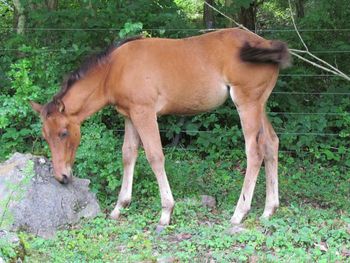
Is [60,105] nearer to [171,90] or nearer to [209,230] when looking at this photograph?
[171,90]

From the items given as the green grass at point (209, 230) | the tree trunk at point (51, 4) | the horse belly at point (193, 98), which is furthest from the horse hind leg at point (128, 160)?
the tree trunk at point (51, 4)

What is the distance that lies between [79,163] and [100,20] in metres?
2.11

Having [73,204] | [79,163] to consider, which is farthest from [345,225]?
[79,163]

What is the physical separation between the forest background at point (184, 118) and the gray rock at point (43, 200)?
52 cm

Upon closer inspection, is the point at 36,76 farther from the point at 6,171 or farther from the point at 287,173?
the point at 287,173

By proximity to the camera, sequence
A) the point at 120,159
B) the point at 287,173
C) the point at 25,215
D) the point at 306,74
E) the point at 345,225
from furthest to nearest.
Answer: the point at 306,74
the point at 287,173
the point at 120,159
the point at 25,215
the point at 345,225

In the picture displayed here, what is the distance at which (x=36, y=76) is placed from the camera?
311 inches

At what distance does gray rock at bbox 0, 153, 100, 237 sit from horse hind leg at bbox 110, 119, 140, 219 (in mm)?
303

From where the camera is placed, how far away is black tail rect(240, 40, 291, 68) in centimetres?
563

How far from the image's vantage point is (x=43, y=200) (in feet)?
18.5

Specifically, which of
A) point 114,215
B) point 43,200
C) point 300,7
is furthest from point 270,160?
point 300,7

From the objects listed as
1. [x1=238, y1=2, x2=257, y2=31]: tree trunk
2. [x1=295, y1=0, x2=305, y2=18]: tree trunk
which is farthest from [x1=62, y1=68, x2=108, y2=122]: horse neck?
[x1=295, y1=0, x2=305, y2=18]: tree trunk

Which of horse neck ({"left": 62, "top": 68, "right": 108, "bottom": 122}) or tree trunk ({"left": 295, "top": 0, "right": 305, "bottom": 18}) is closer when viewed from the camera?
horse neck ({"left": 62, "top": 68, "right": 108, "bottom": 122})

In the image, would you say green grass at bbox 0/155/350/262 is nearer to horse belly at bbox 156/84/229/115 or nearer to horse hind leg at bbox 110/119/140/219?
horse hind leg at bbox 110/119/140/219
